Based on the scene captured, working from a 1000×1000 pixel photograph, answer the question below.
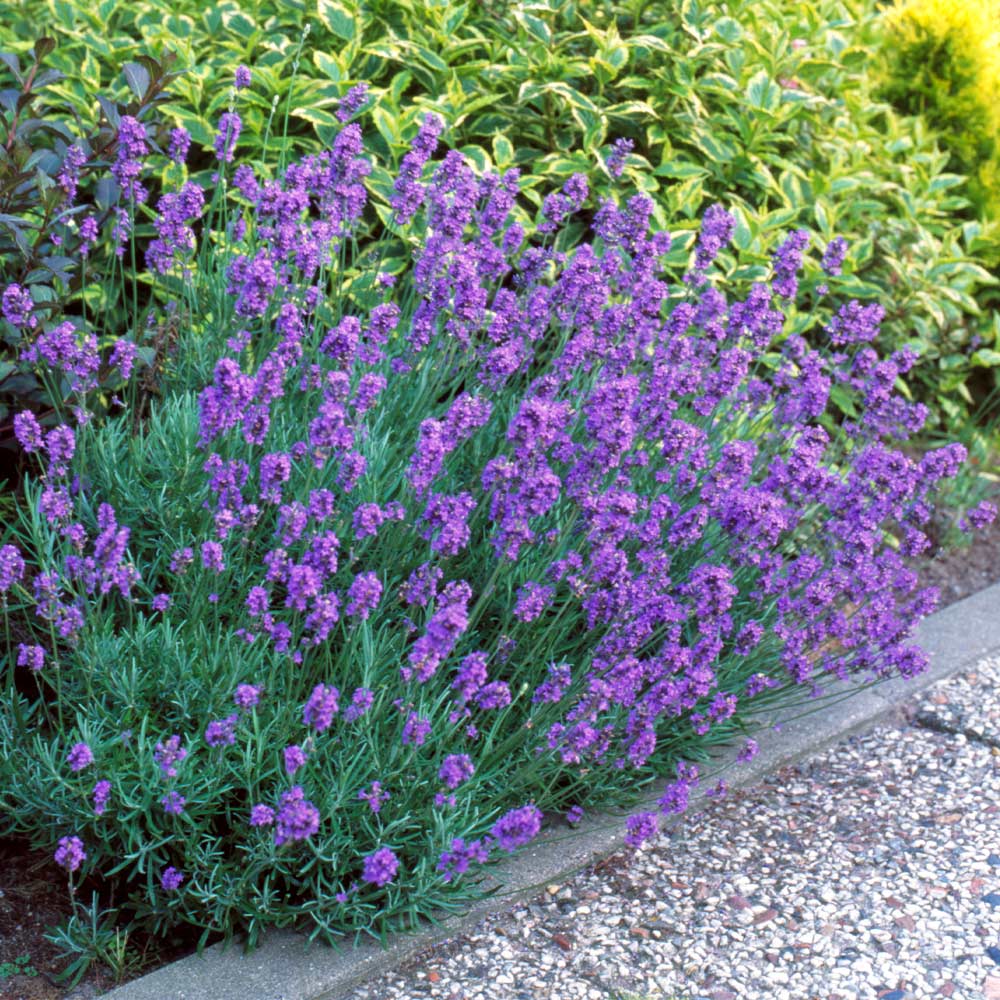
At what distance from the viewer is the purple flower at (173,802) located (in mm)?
2227

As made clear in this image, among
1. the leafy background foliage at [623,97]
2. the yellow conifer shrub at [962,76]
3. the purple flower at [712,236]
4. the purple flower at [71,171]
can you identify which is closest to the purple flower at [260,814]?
the purple flower at [71,171]

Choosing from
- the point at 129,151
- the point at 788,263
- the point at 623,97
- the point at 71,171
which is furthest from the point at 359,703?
the point at 623,97

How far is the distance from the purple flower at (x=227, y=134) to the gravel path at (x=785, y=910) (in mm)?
1981

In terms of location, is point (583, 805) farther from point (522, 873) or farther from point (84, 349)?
point (84, 349)

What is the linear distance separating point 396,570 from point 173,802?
82 cm

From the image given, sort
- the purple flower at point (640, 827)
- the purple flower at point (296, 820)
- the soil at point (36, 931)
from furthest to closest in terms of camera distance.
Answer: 1. the purple flower at point (640, 827)
2. the soil at point (36, 931)
3. the purple flower at point (296, 820)

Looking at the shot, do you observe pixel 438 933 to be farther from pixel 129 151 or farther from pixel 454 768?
pixel 129 151

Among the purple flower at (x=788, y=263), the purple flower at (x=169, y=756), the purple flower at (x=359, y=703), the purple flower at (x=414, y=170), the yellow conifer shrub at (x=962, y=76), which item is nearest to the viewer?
the purple flower at (x=169, y=756)

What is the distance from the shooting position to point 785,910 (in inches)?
108

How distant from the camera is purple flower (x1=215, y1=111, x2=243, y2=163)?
10.3 feet

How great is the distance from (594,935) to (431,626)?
36.1 inches

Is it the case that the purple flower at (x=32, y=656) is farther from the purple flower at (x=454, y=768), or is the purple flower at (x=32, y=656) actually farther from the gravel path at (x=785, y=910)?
the gravel path at (x=785, y=910)


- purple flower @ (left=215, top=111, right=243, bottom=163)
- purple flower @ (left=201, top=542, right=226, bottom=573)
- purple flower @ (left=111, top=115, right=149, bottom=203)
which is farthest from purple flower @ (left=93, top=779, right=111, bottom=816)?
purple flower @ (left=215, top=111, right=243, bottom=163)

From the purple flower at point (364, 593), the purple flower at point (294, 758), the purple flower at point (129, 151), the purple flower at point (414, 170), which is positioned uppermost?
the purple flower at point (414, 170)
